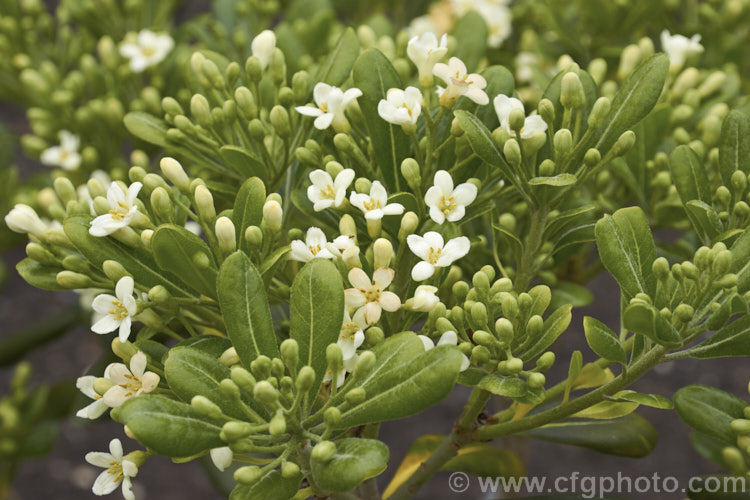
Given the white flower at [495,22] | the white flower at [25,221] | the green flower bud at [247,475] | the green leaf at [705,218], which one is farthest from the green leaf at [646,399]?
the white flower at [495,22]

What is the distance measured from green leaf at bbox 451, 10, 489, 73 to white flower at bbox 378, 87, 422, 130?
1.41ft

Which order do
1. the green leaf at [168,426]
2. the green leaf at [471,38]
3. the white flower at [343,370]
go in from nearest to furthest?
the green leaf at [168,426]
the white flower at [343,370]
the green leaf at [471,38]

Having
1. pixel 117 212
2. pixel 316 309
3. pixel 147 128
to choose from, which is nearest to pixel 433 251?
pixel 316 309

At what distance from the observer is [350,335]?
2.76 feet

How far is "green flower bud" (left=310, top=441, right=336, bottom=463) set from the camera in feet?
2.40

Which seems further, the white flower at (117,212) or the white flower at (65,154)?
the white flower at (65,154)

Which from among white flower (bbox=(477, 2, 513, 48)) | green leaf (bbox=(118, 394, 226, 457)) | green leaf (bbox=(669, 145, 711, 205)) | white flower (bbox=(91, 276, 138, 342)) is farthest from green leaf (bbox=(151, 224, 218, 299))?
white flower (bbox=(477, 2, 513, 48))

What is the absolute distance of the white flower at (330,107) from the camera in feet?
3.07

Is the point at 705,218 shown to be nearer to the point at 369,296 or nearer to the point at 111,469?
the point at 369,296

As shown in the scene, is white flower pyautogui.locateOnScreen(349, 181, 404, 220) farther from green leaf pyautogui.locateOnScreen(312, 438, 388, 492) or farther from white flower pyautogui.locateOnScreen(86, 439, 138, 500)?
white flower pyautogui.locateOnScreen(86, 439, 138, 500)

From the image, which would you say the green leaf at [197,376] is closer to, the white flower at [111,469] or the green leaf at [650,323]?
the white flower at [111,469]

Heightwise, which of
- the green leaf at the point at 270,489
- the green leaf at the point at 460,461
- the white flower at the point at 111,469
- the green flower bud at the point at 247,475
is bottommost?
the green leaf at the point at 460,461

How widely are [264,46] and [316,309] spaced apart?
17.6 inches

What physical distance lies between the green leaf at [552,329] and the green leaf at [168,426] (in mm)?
382
